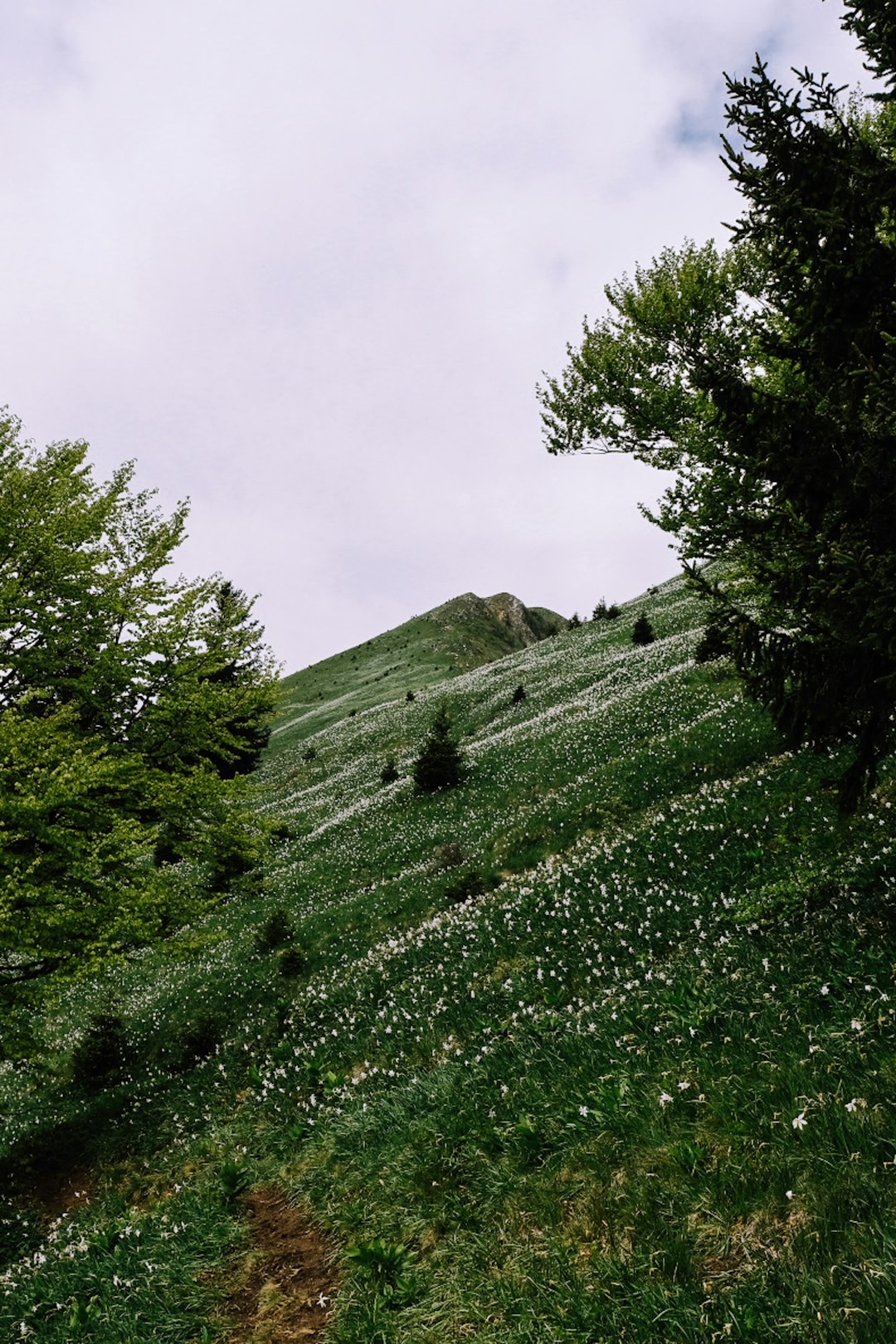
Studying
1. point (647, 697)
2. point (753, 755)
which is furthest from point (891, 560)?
point (647, 697)

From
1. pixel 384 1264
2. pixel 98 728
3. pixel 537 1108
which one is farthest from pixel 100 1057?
pixel 537 1108

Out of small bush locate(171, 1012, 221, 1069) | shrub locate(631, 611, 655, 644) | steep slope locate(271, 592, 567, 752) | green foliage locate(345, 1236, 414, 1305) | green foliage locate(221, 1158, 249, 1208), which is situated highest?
steep slope locate(271, 592, 567, 752)

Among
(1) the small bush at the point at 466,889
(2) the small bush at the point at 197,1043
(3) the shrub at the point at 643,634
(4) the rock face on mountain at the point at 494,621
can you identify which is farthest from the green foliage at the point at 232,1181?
(4) the rock face on mountain at the point at 494,621

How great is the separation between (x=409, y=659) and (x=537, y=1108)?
83.0 metres

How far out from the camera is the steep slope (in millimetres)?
71875

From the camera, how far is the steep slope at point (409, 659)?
2830 inches

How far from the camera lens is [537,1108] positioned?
20.7 ft

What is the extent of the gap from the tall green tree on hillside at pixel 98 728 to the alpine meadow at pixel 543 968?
0.09m

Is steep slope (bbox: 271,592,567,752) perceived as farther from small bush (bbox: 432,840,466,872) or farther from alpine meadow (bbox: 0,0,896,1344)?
alpine meadow (bbox: 0,0,896,1344)

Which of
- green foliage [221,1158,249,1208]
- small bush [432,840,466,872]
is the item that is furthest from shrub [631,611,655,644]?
green foliage [221,1158,249,1208]

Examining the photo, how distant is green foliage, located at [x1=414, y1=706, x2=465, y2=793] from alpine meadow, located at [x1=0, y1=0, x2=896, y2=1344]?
6538 mm

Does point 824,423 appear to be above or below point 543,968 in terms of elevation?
above

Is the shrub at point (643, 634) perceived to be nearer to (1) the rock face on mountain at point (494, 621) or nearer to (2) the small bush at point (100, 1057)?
(2) the small bush at point (100, 1057)

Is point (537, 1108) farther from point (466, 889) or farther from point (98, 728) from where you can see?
point (98, 728)
